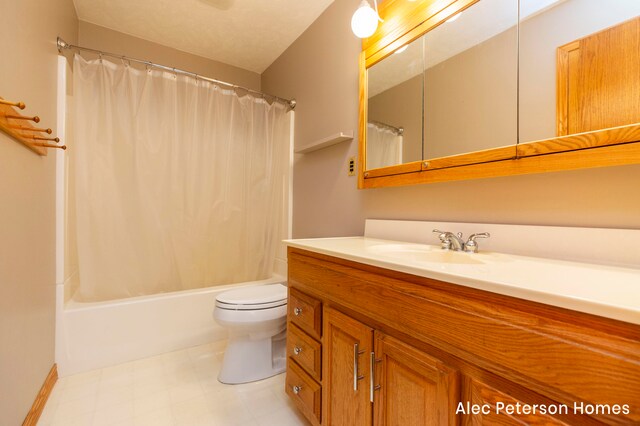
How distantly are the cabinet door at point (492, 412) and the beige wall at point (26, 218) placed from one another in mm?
1430

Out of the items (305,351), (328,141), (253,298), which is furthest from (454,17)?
(253,298)

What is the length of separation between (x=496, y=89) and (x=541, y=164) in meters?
0.35

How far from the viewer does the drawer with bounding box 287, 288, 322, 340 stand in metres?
1.12

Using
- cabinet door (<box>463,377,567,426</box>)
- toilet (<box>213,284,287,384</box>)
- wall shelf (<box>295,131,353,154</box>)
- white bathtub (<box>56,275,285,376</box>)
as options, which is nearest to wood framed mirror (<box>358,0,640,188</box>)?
wall shelf (<box>295,131,353,154</box>)

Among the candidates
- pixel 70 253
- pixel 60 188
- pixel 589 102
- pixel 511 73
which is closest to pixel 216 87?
pixel 60 188

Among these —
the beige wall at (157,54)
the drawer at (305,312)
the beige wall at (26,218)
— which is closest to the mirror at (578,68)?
the drawer at (305,312)

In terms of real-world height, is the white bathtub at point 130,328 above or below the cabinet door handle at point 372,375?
below

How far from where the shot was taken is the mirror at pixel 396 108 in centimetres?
132

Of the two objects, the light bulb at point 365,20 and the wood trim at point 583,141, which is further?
the light bulb at point 365,20

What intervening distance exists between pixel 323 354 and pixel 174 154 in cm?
167

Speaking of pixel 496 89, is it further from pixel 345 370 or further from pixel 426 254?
pixel 345 370

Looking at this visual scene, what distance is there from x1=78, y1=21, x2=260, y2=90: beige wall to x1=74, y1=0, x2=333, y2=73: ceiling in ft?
0.15

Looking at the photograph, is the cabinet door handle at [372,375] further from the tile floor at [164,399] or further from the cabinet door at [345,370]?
the tile floor at [164,399]

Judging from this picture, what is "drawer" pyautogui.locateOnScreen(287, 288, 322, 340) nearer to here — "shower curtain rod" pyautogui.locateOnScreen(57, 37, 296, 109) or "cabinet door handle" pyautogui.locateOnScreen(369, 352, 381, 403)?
"cabinet door handle" pyautogui.locateOnScreen(369, 352, 381, 403)
